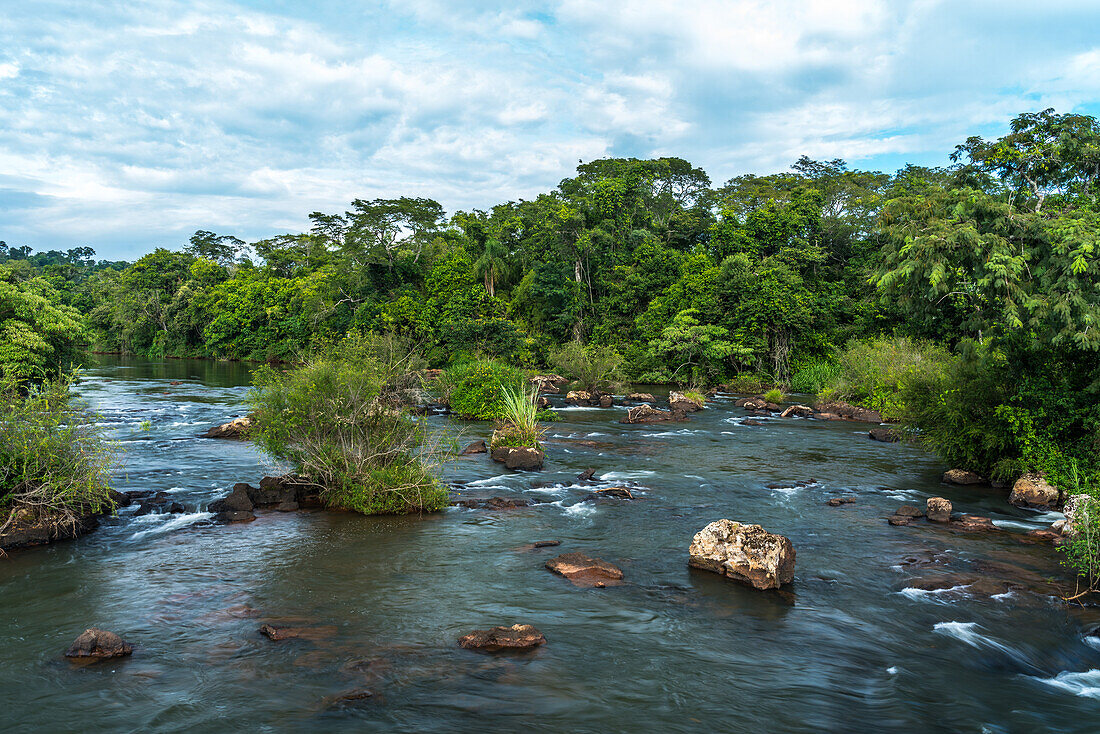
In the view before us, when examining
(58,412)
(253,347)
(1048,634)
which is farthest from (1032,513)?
(253,347)

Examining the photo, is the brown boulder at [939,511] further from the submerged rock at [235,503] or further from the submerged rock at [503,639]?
the submerged rock at [235,503]

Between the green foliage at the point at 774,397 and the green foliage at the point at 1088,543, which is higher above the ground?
the green foliage at the point at 774,397

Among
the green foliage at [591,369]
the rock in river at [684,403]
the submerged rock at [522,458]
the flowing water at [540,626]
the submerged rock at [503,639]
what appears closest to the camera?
the flowing water at [540,626]

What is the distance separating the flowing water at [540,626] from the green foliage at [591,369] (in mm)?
20691

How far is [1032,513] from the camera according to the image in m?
13.6

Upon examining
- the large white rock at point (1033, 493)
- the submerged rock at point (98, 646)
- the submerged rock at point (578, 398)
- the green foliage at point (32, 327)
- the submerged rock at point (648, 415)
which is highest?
the green foliage at point (32, 327)

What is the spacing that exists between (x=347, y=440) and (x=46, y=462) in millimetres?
4942

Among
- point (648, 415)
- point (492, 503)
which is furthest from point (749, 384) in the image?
point (492, 503)

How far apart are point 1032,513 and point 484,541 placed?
11.3 metres

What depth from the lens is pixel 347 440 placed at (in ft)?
44.3

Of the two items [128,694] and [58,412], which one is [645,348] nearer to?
[58,412]

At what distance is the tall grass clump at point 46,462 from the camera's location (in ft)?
35.5

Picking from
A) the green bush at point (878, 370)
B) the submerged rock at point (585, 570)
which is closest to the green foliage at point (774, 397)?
the green bush at point (878, 370)

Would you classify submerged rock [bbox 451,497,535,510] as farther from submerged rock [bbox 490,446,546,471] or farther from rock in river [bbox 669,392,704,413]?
rock in river [bbox 669,392,704,413]
